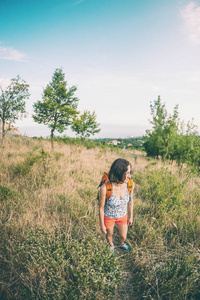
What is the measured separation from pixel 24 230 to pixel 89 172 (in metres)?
3.64

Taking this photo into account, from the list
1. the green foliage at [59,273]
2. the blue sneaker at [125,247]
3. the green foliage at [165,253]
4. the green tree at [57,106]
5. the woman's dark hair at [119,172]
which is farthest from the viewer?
the green tree at [57,106]

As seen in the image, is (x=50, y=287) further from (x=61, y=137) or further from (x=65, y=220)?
(x=61, y=137)

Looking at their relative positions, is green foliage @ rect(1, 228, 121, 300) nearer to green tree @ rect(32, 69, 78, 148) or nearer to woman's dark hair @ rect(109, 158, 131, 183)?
woman's dark hair @ rect(109, 158, 131, 183)

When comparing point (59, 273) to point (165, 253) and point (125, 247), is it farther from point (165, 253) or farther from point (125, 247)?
point (165, 253)

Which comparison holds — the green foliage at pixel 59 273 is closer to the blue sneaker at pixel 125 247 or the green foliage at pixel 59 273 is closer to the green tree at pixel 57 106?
the blue sneaker at pixel 125 247

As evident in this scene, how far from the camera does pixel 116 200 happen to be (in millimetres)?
2258

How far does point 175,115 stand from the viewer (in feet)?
38.7

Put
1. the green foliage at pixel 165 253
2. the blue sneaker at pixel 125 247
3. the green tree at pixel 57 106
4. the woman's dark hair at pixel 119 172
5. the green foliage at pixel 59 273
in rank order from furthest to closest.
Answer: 1. the green tree at pixel 57 106
2. the blue sneaker at pixel 125 247
3. the woman's dark hair at pixel 119 172
4. the green foliage at pixel 165 253
5. the green foliage at pixel 59 273

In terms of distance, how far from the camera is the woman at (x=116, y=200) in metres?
2.12

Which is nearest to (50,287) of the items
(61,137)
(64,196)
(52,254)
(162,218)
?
(52,254)

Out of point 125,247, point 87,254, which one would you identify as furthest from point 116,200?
point 125,247

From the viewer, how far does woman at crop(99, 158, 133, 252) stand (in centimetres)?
212

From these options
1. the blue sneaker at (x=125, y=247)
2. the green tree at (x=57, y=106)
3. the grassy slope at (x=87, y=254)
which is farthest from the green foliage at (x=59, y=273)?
the green tree at (x=57, y=106)

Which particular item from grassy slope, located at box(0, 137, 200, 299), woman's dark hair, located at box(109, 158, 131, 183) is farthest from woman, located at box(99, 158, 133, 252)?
grassy slope, located at box(0, 137, 200, 299)
